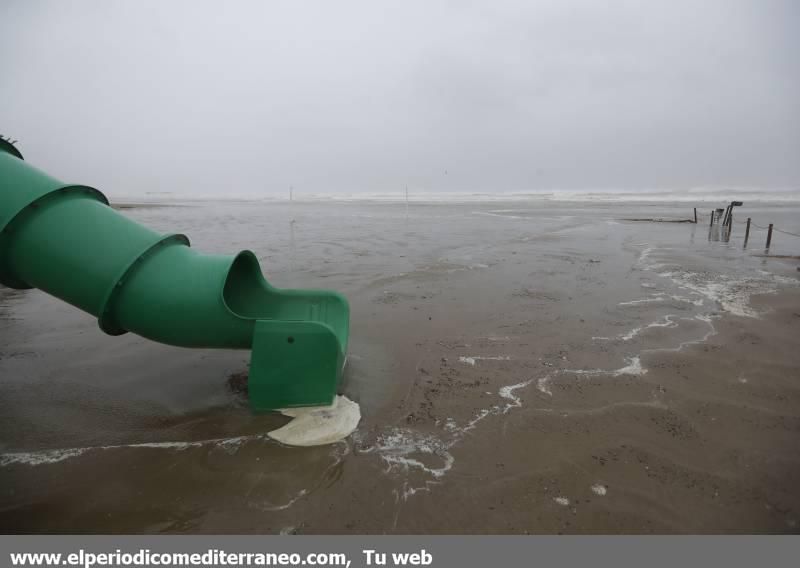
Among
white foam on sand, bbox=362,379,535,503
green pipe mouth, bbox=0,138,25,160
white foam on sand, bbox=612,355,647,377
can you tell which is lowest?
white foam on sand, bbox=362,379,535,503

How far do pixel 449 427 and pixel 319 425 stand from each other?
1.15 m

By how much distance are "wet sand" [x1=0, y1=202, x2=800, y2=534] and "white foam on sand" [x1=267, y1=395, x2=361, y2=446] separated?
100 millimetres

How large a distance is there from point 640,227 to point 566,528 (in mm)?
22185

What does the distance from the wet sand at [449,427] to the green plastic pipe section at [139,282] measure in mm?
565

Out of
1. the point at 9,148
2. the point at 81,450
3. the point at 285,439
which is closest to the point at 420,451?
the point at 285,439

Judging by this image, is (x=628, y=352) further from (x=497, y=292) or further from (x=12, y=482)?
(x=12, y=482)

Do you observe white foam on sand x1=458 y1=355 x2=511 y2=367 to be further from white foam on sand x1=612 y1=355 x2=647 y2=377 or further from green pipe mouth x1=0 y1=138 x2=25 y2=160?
green pipe mouth x1=0 y1=138 x2=25 y2=160

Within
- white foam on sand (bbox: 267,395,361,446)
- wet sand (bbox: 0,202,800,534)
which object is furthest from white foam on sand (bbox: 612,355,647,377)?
white foam on sand (bbox: 267,395,361,446)

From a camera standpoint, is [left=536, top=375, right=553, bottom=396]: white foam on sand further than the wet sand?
Yes

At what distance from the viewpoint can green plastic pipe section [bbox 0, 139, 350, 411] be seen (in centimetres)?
340

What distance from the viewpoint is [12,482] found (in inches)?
115

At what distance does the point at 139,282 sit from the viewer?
3498mm

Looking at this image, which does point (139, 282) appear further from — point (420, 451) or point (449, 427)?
point (449, 427)

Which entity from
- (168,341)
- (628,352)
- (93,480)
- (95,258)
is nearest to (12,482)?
(93,480)
